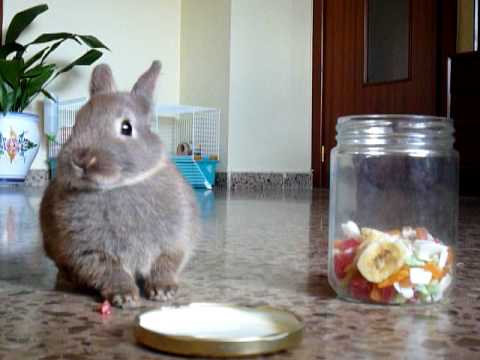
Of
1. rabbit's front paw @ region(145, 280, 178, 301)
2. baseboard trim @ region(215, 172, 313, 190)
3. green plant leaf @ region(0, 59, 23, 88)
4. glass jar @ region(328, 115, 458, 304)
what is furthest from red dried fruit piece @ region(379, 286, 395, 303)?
baseboard trim @ region(215, 172, 313, 190)

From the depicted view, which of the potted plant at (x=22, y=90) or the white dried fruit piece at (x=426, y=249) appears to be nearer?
the white dried fruit piece at (x=426, y=249)

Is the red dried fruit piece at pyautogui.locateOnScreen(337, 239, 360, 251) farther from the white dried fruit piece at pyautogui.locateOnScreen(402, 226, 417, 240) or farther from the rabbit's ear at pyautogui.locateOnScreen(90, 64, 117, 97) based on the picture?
the rabbit's ear at pyautogui.locateOnScreen(90, 64, 117, 97)

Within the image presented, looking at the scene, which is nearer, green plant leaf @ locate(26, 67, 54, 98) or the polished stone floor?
→ the polished stone floor

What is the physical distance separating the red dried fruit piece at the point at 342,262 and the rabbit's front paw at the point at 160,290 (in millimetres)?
202

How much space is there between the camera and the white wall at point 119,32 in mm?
4219

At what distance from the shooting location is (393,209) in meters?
0.93

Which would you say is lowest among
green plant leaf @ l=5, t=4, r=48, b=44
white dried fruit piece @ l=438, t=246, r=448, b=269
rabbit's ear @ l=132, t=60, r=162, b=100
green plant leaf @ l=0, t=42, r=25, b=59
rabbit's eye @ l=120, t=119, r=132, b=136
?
white dried fruit piece @ l=438, t=246, r=448, b=269

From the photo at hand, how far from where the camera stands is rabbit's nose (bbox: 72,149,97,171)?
72cm

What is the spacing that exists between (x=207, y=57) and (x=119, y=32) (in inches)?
24.1

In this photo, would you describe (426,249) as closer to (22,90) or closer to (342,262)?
(342,262)

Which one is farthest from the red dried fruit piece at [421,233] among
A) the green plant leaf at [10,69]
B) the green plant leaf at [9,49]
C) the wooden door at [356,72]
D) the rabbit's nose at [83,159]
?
the green plant leaf at [9,49]

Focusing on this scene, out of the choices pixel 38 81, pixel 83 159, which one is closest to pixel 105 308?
pixel 83 159

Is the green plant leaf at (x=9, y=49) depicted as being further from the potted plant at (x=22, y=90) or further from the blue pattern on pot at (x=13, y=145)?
the blue pattern on pot at (x=13, y=145)

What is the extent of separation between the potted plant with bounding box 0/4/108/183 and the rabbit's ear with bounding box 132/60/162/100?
3.18 m
